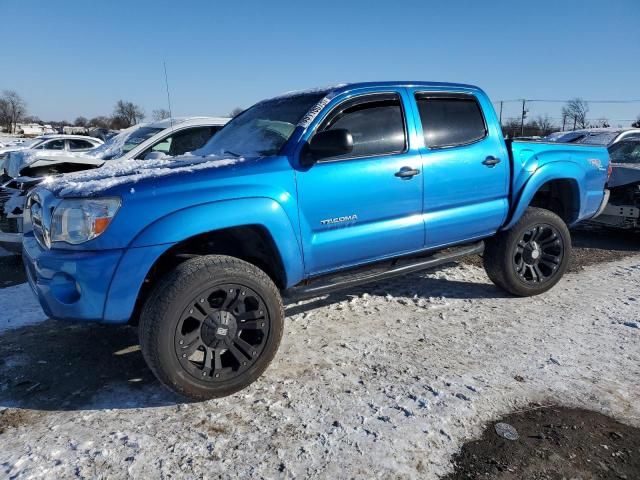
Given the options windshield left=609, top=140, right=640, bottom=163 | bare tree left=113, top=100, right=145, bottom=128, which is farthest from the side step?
bare tree left=113, top=100, right=145, bottom=128

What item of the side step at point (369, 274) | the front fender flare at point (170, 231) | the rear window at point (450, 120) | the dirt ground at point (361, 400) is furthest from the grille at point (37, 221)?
the rear window at point (450, 120)

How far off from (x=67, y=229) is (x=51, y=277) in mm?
291

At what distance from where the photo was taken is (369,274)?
3.59 meters

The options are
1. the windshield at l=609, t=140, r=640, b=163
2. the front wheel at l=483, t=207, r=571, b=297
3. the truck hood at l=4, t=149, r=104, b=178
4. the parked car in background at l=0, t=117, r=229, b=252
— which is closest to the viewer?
the front wheel at l=483, t=207, r=571, b=297

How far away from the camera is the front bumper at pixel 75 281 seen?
2611mm

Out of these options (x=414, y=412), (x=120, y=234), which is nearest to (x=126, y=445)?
(x=120, y=234)

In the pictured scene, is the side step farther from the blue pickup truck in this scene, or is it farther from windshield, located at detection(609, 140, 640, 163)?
windshield, located at detection(609, 140, 640, 163)

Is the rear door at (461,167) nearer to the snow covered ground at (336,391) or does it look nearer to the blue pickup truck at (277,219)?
the blue pickup truck at (277,219)

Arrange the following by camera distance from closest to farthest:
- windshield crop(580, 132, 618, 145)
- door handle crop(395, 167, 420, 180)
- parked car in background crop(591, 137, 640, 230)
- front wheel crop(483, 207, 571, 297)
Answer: door handle crop(395, 167, 420, 180)
front wheel crop(483, 207, 571, 297)
parked car in background crop(591, 137, 640, 230)
windshield crop(580, 132, 618, 145)

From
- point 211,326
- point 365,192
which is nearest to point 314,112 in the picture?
point 365,192

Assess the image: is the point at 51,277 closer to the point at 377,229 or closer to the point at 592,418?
the point at 377,229

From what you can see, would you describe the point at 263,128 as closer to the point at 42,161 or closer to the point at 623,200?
the point at 42,161

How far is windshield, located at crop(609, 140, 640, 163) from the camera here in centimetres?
762

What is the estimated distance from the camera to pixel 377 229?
3.49 meters
